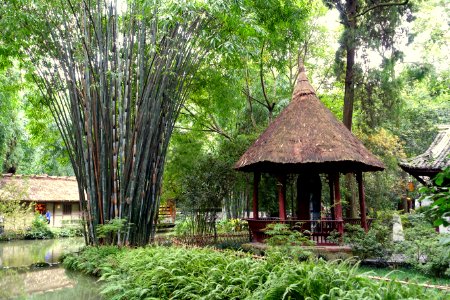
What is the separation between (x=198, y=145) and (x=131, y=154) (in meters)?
7.51

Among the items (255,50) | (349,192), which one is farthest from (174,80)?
(349,192)

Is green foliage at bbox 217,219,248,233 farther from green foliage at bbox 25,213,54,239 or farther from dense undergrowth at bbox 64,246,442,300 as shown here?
green foliage at bbox 25,213,54,239

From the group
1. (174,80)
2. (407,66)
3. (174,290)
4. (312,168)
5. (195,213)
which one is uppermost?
(407,66)

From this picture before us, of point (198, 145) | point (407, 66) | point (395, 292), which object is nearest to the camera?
point (395, 292)

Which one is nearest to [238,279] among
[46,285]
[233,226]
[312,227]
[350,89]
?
[46,285]

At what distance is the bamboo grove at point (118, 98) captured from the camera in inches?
309

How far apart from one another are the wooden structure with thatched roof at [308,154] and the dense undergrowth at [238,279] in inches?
131

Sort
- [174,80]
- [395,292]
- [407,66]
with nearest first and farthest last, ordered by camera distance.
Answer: [395,292], [174,80], [407,66]

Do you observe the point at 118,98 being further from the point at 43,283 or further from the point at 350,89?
the point at 350,89

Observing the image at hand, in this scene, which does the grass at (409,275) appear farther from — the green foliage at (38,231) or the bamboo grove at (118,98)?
the green foliage at (38,231)

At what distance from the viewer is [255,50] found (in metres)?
8.09

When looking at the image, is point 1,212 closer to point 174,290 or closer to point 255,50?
point 255,50

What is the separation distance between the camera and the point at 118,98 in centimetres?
787

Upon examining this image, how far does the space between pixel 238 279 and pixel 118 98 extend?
4.76 meters
